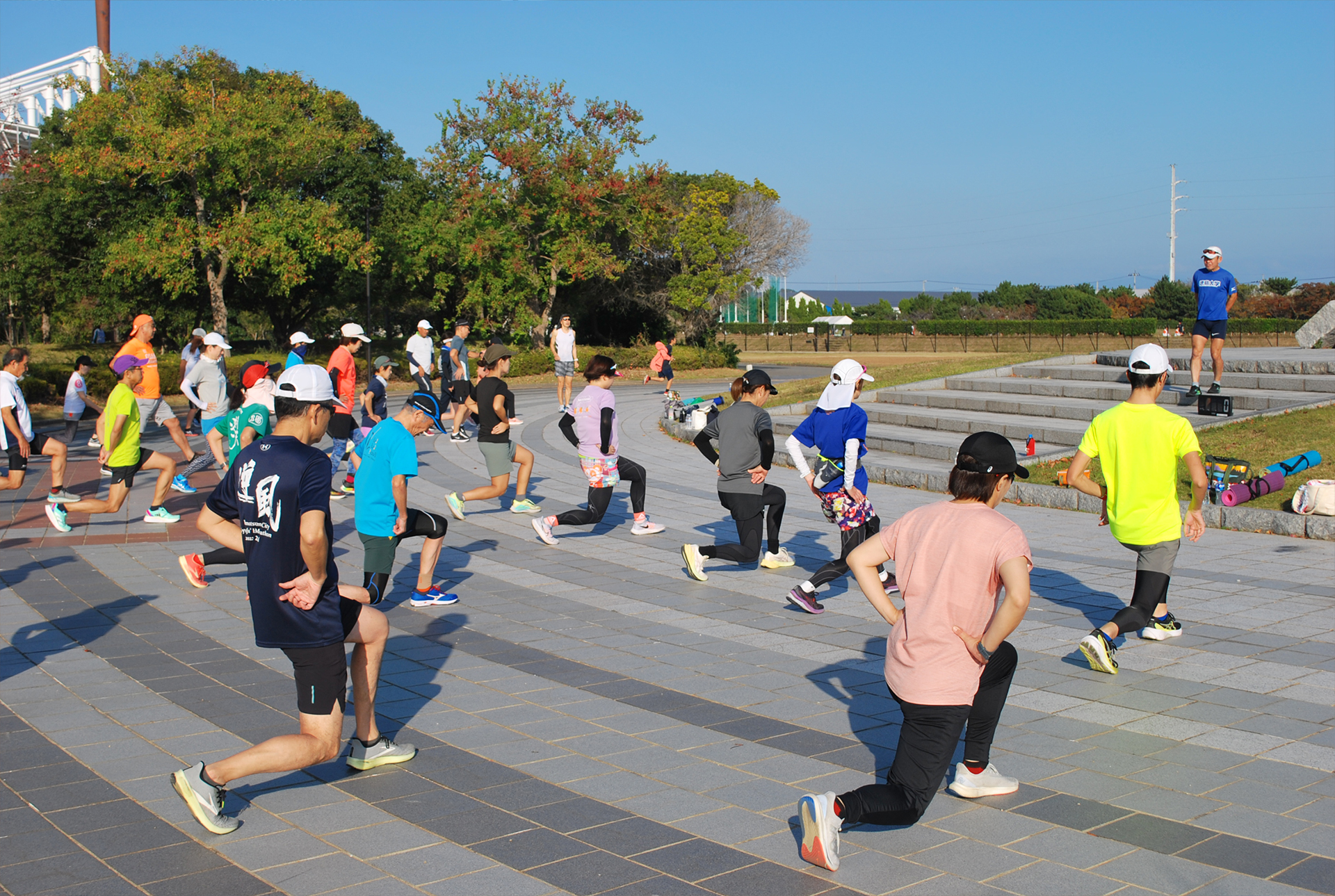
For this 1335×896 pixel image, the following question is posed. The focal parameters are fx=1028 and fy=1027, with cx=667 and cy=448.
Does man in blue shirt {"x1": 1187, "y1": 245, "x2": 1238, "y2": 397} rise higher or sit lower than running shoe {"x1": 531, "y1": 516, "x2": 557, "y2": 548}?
higher

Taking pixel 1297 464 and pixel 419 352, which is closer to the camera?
pixel 1297 464

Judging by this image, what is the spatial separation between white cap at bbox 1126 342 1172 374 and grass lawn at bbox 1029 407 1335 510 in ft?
17.9

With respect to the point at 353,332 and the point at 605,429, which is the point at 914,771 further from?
the point at 353,332

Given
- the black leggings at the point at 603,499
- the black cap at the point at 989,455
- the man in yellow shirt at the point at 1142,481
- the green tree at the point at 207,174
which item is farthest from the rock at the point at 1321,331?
the green tree at the point at 207,174

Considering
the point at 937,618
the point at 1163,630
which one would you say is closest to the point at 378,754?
the point at 937,618

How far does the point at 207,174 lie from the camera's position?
1174 inches

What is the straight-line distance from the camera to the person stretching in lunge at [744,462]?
783cm

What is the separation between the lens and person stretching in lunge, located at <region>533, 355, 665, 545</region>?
939cm

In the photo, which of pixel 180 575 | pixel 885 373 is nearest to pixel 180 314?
pixel 885 373

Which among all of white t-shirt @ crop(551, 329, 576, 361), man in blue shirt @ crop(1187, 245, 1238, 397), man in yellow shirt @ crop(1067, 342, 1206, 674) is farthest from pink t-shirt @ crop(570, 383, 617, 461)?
white t-shirt @ crop(551, 329, 576, 361)

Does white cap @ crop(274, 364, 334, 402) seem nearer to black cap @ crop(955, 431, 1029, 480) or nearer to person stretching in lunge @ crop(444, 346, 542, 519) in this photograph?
black cap @ crop(955, 431, 1029, 480)

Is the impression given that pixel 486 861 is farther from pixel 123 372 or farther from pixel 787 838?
pixel 123 372

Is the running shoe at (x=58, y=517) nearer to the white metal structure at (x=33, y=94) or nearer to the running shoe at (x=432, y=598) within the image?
the running shoe at (x=432, y=598)

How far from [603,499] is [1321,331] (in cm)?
1582
